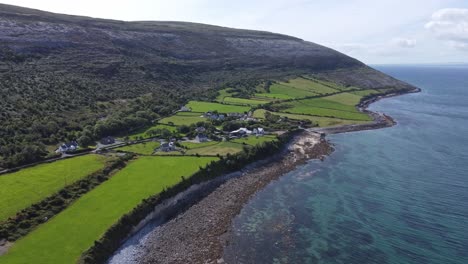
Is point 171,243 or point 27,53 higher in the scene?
point 27,53

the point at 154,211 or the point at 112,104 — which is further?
the point at 112,104

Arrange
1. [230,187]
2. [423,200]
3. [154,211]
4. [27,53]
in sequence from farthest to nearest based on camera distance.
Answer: [27,53]
[230,187]
[423,200]
[154,211]

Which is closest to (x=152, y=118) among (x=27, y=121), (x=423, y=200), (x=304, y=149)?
(x=27, y=121)

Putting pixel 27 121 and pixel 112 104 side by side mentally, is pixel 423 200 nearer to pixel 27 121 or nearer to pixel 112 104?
pixel 27 121

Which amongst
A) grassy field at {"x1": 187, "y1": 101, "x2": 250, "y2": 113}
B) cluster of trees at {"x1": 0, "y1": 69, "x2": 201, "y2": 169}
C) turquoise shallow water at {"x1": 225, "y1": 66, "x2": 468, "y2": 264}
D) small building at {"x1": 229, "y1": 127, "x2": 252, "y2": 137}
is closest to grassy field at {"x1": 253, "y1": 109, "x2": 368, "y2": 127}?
grassy field at {"x1": 187, "y1": 101, "x2": 250, "y2": 113}

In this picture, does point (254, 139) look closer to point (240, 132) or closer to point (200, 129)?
point (240, 132)

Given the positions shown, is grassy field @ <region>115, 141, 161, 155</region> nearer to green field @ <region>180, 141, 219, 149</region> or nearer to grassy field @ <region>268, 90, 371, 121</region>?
green field @ <region>180, 141, 219, 149</region>

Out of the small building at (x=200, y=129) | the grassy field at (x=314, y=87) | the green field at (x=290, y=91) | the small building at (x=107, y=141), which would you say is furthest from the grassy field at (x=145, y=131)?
the grassy field at (x=314, y=87)

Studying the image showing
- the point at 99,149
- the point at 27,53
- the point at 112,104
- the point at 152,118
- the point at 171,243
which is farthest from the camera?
the point at 27,53
